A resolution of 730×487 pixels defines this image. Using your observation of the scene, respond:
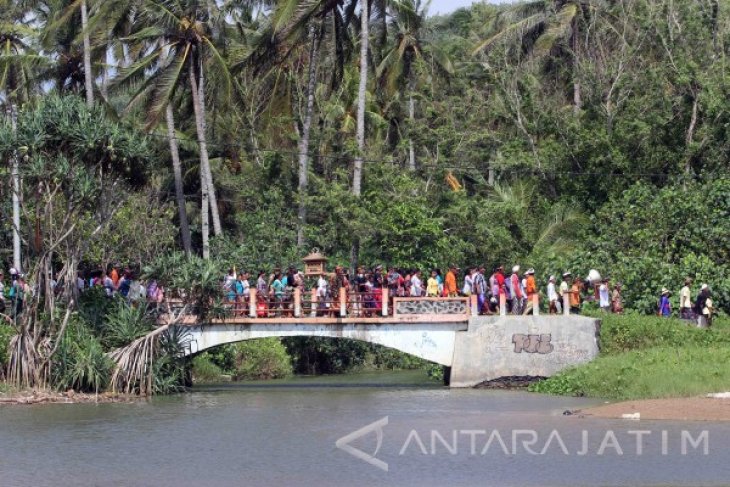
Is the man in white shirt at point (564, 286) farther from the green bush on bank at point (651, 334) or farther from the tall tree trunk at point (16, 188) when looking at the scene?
the tall tree trunk at point (16, 188)

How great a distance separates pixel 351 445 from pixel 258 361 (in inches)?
808

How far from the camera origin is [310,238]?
48.8m

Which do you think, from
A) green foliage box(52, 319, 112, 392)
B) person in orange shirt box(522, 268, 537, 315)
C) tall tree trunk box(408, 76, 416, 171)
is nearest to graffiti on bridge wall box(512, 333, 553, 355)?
person in orange shirt box(522, 268, 537, 315)

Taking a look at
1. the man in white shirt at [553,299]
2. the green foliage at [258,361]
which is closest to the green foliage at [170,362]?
the green foliage at [258,361]

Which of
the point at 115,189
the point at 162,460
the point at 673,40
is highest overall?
the point at 673,40

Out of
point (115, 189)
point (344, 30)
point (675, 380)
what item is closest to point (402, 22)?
point (344, 30)

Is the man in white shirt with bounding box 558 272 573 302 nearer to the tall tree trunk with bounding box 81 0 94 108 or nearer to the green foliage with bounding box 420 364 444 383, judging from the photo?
the green foliage with bounding box 420 364 444 383

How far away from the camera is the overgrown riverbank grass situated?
31453mm

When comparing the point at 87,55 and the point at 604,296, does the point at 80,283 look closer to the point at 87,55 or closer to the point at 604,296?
the point at 87,55

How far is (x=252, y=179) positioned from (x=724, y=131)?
1836cm

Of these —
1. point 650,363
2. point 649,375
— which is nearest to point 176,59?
point 650,363

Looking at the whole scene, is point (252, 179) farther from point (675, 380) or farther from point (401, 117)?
point (675, 380)

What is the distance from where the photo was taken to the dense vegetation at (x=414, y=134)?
1774 inches

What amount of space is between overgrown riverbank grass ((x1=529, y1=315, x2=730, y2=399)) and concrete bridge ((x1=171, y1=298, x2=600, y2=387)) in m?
0.86
